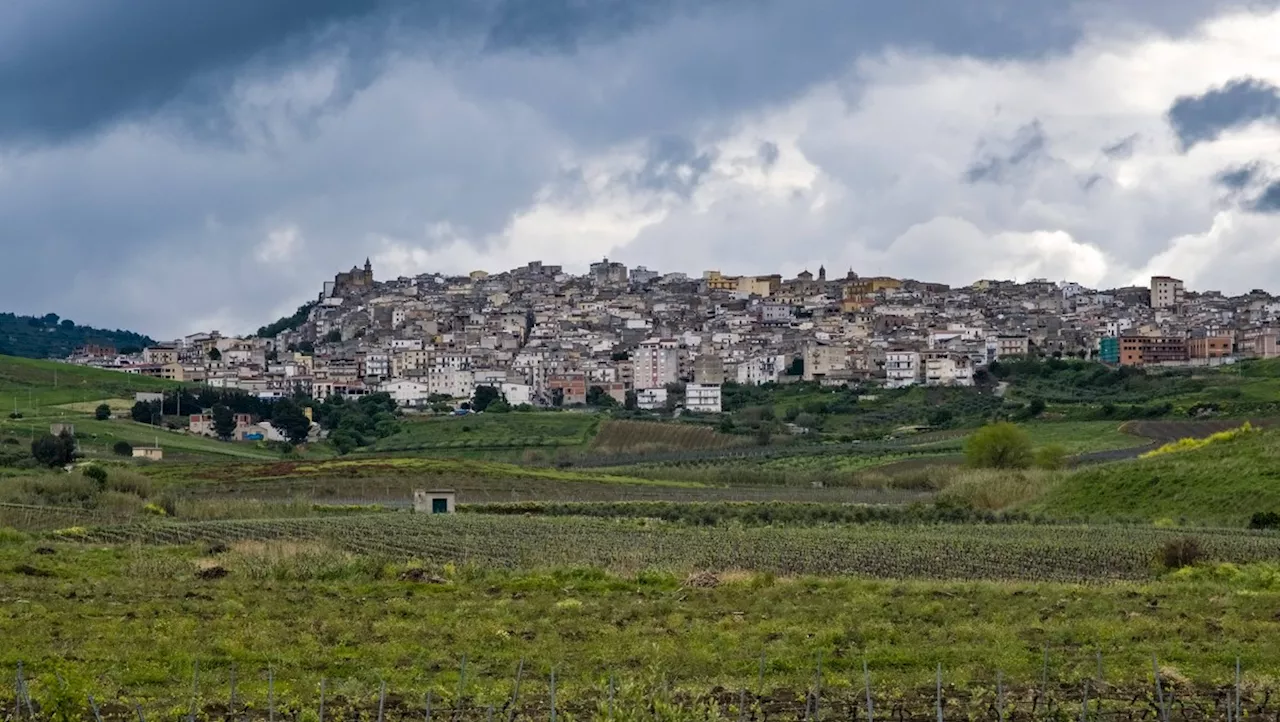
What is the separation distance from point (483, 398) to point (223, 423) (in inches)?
1280

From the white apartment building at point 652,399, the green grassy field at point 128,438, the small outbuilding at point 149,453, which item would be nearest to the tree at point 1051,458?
the green grassy field at point 128,438

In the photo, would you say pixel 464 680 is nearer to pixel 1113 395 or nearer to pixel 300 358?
pixel 1113 395

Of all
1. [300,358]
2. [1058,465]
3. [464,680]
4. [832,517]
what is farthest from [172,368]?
[464,680]

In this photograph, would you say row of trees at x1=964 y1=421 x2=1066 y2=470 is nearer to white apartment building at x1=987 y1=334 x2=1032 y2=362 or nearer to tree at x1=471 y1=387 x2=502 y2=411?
tree at x1=471 y1=387 x2=502 y2=411

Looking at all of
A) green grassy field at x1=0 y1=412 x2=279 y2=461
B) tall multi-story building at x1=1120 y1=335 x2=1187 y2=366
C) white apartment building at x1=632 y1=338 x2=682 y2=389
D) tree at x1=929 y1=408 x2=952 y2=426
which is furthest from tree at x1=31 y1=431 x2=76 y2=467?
tall multi-story building at x1=1120 y1=335 x2=1187 y2=366

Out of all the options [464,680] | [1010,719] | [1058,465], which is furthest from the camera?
Result: [1058,465]

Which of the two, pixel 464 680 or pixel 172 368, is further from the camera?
pixel 172 368

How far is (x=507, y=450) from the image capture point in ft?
336

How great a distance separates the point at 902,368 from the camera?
155 meters

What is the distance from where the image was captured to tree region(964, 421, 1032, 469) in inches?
2881

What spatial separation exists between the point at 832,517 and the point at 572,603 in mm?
27060

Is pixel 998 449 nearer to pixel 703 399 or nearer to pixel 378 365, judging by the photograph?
pixel 703 399

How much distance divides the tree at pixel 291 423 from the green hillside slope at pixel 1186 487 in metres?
71.3

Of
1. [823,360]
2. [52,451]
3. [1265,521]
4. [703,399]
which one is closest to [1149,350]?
[823,360]
